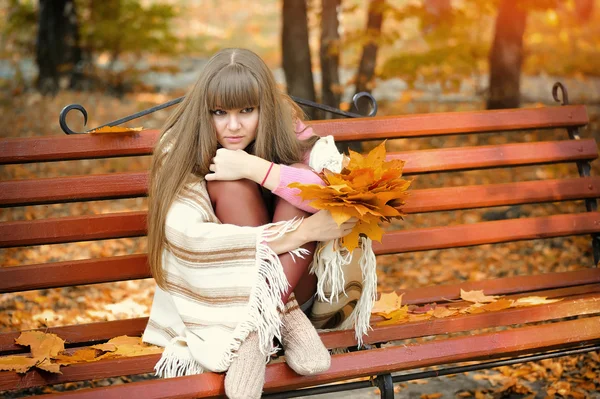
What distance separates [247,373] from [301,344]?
215 mm

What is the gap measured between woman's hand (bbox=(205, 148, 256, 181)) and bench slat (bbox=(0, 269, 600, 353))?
0.75 meters

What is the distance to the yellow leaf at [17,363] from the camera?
2.46 metres

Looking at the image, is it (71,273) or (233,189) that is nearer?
(233,189)

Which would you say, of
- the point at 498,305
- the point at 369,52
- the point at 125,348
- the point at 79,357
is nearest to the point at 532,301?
the point at 498,305

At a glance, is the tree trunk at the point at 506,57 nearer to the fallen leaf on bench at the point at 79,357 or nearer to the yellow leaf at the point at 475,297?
the yellow leaf at the point at 475,297

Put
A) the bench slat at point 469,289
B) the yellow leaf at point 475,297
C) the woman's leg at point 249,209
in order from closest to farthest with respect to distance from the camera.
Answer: the woman's leg at point 249,209
the bench slat at point 469,289
the yellow leaf at point 475,297

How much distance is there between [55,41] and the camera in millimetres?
8938

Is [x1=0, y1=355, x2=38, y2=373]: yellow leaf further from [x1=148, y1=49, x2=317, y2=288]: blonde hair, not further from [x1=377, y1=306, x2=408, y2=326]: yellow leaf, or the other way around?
[x1=377, y1=306, x2=408, y2=326]: yellow leaf

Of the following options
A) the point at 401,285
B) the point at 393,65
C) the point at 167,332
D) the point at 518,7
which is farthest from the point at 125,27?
the point at 167,332

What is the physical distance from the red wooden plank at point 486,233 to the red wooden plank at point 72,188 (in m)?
1.03

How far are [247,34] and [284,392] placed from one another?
44.5 ft

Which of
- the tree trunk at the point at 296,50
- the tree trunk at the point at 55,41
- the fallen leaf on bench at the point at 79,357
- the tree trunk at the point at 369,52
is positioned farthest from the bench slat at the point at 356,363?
the tree trunk at the point at 55,41

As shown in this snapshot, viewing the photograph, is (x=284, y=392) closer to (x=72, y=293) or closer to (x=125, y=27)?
(x=72, y=293)

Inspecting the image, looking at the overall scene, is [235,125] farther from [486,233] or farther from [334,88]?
[334,88]
